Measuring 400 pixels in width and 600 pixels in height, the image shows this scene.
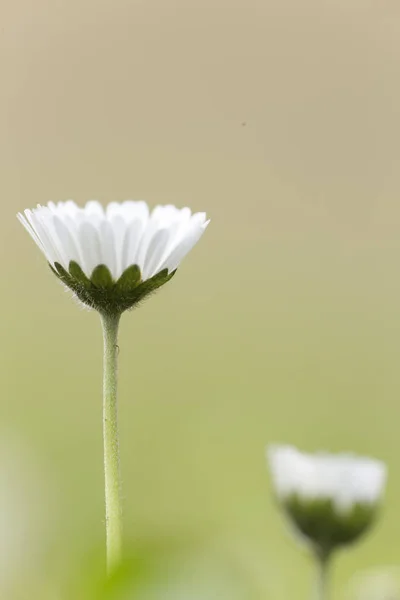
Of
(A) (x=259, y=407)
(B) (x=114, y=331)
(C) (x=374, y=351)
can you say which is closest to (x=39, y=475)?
(B) (x=114, y=331)

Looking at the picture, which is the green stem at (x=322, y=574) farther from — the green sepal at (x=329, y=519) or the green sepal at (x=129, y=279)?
the green sepal at (x=129, y=279)

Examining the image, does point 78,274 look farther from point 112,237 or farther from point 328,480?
point 328,480

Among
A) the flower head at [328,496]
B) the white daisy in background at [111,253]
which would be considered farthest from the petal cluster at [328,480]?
the white daisy in background at [111,253]

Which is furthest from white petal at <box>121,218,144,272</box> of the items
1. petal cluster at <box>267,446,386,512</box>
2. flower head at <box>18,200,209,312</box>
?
petal cluster at <box>267,446,386,512</box>

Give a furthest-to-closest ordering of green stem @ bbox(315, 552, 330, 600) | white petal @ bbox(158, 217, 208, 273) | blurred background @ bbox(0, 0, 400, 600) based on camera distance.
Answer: white petal @ bbox(158, 217, 208, 273) < blurred background @ bbox(0, 0, 400, 600) < green stem @ bbox(315, 552, 330, 600)

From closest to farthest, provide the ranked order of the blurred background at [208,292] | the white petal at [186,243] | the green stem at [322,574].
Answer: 1. the green stem at [322,574]
2. the blurred background at [208,292]
3. the white petal at [186,243]

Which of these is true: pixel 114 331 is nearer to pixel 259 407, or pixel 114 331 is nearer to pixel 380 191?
pixel 259 407

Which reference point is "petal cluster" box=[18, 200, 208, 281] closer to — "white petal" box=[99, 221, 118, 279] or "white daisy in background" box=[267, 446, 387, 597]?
"white petal" box=[99, 221, 118, 279]
